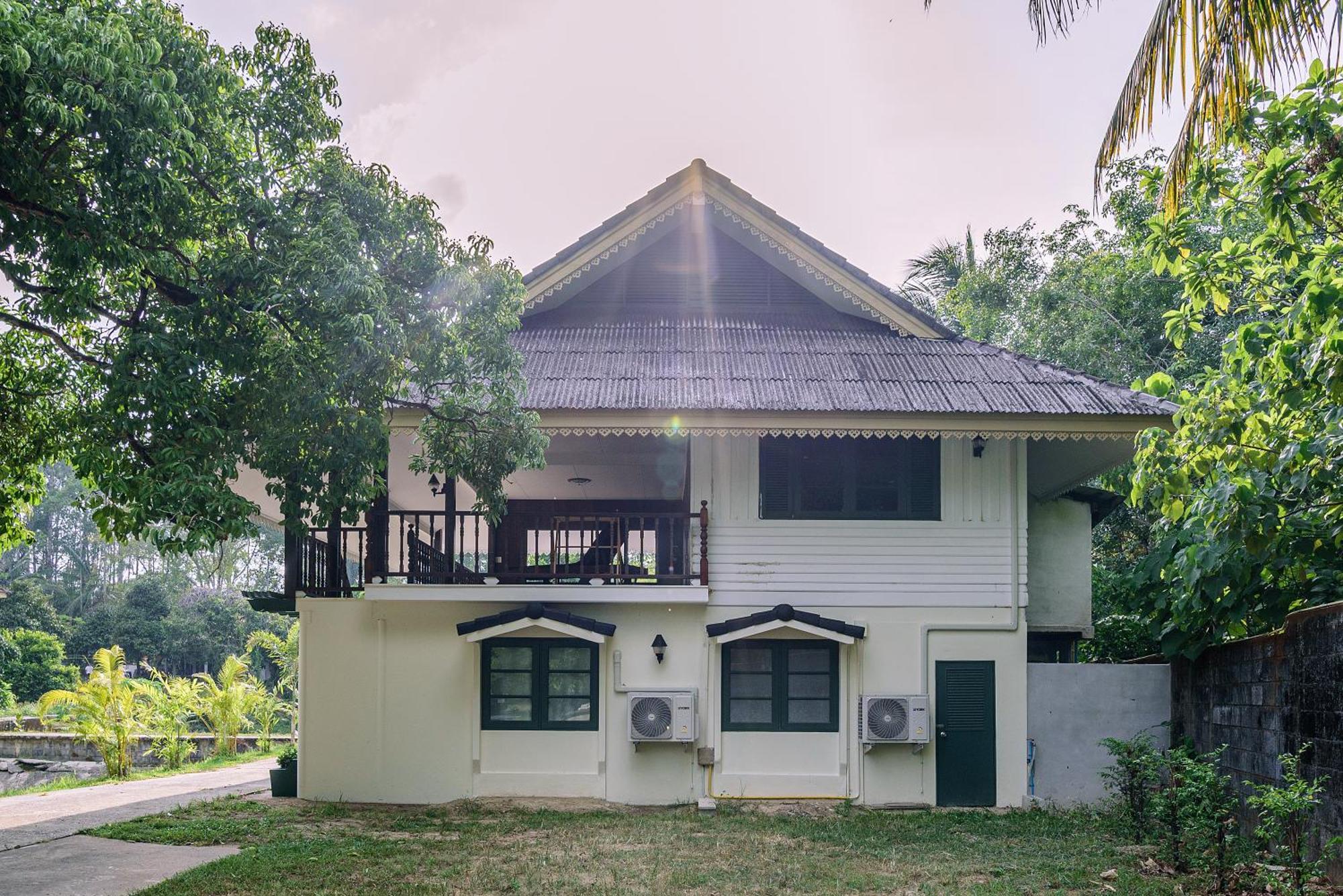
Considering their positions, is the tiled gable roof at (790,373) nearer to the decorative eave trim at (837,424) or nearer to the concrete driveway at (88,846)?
the decorative eave trim at (837,424)

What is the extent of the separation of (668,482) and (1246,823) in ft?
31.8

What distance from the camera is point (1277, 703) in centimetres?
930

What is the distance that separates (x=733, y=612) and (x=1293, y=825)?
20.2ft

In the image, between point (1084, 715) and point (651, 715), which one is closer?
point (651, 715)

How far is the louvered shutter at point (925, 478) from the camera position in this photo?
13.2 m

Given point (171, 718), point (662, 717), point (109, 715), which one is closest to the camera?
point (662, 717)

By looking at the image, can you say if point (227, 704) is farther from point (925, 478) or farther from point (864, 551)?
point (925, 478)

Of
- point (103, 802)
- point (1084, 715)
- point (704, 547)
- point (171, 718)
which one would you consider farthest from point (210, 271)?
point (171, 718)

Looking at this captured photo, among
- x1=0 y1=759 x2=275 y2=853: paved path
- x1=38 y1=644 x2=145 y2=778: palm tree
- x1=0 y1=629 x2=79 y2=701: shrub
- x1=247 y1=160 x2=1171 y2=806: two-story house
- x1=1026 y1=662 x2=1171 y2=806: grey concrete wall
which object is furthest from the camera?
x1=0 y1=629 x2=79 y2=701: shrub

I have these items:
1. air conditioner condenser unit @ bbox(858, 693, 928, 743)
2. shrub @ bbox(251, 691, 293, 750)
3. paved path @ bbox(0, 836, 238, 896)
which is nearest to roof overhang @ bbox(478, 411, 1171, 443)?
air conditioner condenser unit @ bbox(858, 693, 928, 743)

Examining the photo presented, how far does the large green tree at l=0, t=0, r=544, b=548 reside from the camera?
7641mm

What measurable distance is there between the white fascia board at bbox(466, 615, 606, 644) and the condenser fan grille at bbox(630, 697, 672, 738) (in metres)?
0.81

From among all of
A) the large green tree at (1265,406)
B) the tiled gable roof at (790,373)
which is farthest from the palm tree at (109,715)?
the large green tree at (1265,406)

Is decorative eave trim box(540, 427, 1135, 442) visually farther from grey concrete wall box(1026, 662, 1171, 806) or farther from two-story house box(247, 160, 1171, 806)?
grey concrete wall box(1026, 662, 1171, 806)
